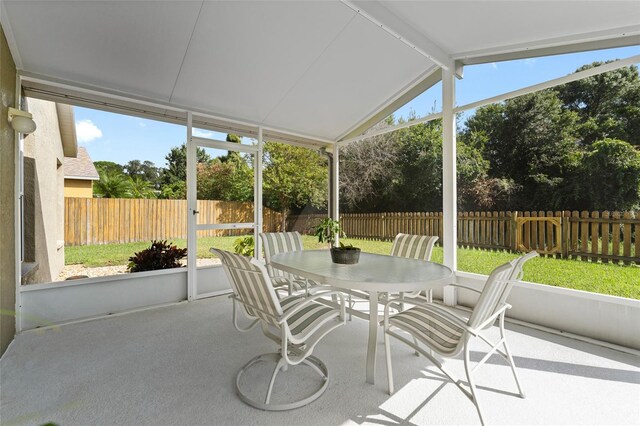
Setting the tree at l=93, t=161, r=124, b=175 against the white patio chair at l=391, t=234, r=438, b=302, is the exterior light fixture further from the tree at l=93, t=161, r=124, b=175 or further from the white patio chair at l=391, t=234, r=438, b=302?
the white patio chair at l=391, t=234, r=438, b=302

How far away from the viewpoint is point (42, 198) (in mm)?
4016

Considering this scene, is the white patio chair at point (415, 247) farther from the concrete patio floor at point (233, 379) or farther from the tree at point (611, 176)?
the tree at point (611, 176)

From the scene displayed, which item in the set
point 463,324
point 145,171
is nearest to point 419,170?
point 463,324

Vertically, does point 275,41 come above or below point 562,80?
above

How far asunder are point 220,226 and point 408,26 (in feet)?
11.3

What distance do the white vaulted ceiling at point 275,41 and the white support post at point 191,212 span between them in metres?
0.53

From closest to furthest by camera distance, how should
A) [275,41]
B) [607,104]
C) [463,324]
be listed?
[463,324] → [275,41] → [607,104]

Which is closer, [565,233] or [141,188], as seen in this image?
[565,233]

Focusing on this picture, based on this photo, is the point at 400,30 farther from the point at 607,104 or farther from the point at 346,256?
the point at 607,104

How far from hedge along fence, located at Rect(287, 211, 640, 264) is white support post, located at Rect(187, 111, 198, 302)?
3.53 metres

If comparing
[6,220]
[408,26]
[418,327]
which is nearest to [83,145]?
[6,220]

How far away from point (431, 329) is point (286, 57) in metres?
3.05

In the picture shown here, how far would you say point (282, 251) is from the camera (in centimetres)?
407

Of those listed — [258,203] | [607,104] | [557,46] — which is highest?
[557,46]
